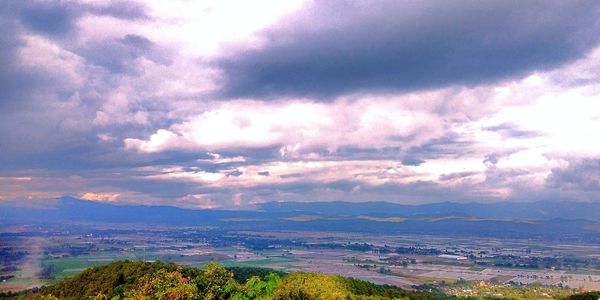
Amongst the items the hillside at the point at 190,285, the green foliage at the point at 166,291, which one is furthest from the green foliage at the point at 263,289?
the green foliage at the point at 166,291

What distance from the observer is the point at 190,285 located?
902 inches

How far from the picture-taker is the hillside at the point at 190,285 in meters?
21.1

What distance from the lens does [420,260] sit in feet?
587

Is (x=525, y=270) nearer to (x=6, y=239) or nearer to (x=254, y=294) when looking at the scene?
(x=254, y=294)

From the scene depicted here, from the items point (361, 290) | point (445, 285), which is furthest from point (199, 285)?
point (445, 285)

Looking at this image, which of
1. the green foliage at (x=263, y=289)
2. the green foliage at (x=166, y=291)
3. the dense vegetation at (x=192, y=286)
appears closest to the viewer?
the green foliage at (x=166, y=291)

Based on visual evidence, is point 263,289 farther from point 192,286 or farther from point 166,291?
point 166,291

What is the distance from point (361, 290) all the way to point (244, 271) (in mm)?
26103

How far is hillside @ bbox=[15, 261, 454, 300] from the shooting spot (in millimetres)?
21109

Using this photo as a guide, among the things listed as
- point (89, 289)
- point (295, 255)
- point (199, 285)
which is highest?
point (199, 285)

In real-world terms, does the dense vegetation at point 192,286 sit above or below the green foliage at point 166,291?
below

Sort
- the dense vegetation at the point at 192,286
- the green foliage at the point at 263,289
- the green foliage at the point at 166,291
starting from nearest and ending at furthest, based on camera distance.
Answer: the green foliage at the point at 166,291 < the green foliage at the point at 263,289 < the dense vegetation at the point at 192,286

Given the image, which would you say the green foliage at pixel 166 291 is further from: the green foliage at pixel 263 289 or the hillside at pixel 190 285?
the green foliage at pixel 263 289

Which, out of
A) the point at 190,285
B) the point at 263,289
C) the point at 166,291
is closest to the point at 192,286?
the point at 190,285
